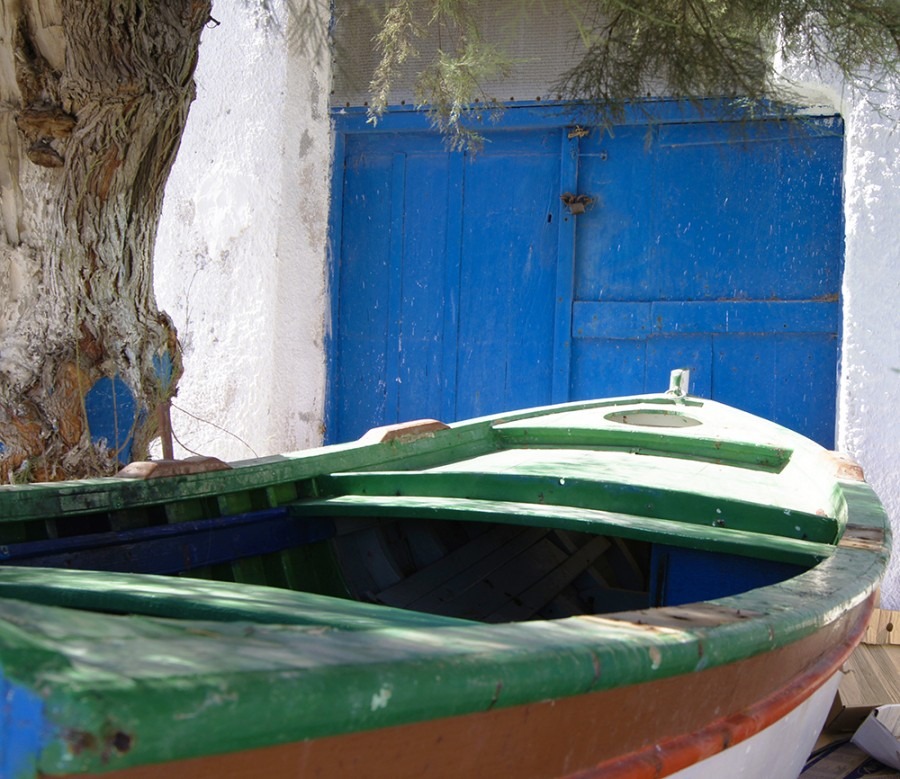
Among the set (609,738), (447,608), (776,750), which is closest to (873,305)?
(447,608)

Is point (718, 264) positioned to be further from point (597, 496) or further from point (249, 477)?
point (249, 477)

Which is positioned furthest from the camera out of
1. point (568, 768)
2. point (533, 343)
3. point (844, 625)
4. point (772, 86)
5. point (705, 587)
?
point (533, 343)

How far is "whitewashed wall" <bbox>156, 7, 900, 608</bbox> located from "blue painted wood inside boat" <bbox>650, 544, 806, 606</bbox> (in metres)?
3.48

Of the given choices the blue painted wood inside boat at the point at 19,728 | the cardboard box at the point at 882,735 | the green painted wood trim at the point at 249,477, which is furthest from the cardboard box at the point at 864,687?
the blue painted wood inside boat at the point at 19,728

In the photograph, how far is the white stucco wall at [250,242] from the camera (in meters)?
5.57

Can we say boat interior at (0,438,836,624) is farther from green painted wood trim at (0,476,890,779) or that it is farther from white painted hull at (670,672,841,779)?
green painted wood trim at (0,476,890,779)

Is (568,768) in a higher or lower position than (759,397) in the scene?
lower

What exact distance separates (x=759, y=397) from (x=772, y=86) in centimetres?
157

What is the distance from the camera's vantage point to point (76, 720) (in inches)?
31.6

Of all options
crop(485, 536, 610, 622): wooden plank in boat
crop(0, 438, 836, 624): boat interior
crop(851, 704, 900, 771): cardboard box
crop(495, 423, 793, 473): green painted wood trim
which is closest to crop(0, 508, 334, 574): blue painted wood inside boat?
crop(0, 438, 836, 624): boat interior

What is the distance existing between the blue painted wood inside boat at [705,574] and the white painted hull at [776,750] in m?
0.25

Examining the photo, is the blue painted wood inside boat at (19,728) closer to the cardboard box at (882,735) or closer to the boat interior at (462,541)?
the boat interior at (462,541)

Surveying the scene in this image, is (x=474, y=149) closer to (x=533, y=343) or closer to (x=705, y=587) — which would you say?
(x=533, y=343)

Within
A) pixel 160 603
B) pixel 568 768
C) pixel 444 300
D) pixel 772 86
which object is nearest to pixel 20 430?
pixel 160 603
